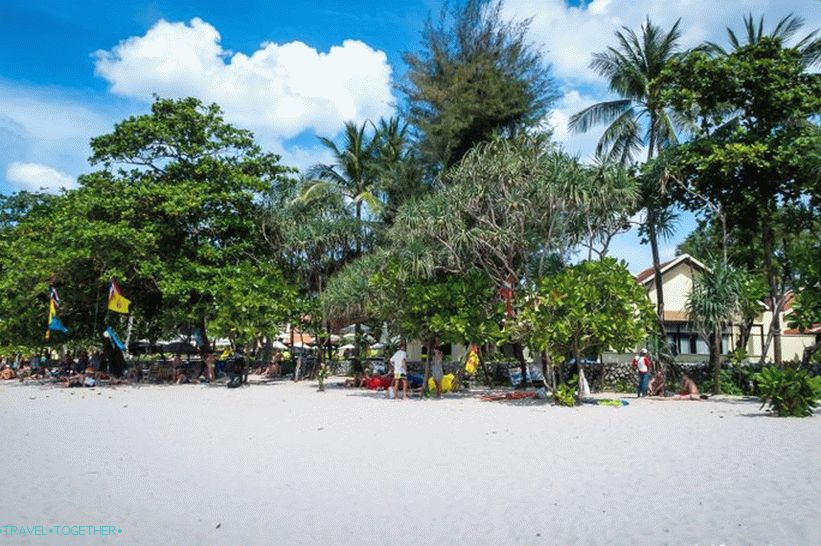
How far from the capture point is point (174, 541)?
16.7 ft

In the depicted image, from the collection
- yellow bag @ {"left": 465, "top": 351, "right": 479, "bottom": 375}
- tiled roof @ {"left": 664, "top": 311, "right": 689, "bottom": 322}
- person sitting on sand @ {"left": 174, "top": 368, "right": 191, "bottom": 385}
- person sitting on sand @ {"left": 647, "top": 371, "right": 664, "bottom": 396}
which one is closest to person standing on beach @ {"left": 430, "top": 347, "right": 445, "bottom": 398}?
yellow bag @ {"left": 465, "top": 351, "right": 479, "bottom": 375}

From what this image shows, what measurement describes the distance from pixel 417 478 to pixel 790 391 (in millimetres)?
9263

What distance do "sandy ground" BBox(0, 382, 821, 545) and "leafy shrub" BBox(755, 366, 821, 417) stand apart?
1.90ft

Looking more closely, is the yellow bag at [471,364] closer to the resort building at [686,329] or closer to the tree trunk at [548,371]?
the tree trunk at [548,371]

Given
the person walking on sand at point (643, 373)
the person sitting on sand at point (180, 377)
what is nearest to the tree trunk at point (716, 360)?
the person walking on sand at point (643, 373)

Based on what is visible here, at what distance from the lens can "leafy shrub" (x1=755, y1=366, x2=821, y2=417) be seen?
41.3ft

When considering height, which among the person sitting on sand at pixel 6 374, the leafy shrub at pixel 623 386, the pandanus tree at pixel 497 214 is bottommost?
the person sitting on sand at pixel 6 374

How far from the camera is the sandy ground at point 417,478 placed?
17.5ft

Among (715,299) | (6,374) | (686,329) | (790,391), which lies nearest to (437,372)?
(715,299)

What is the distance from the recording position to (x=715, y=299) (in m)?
17.5

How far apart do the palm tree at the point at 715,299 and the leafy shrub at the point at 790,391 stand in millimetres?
4332

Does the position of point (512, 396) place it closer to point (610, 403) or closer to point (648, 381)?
point (610, 403)

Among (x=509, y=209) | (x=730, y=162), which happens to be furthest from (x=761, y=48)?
(x=509, y=209)

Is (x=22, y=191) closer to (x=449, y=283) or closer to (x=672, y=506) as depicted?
(x=449, y=283)
